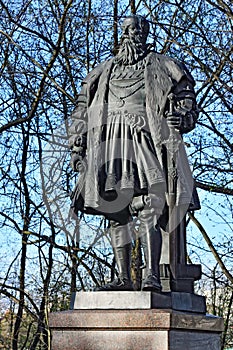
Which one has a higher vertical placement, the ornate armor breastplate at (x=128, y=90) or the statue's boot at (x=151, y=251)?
the ornate armor breastplate at (x=128, y=90)

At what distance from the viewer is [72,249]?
42.7 feet

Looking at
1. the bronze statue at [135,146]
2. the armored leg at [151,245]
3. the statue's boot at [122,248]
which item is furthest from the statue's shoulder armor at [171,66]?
the statue's boot at [122,248]

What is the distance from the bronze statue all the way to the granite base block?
35 cm

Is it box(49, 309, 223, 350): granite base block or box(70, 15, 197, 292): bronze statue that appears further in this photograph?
box(70, 15, 197, 292): bronze statue

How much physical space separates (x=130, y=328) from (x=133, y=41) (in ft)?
7.32

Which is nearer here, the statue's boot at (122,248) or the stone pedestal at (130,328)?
the stone pedestal at (130,328)

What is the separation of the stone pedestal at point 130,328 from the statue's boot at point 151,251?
12 cm

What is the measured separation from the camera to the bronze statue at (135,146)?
5.88 m

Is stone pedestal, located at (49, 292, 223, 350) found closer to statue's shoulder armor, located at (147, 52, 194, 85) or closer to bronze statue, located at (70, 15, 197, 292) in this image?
bronze statue, located at (70, 15, 197, 292)

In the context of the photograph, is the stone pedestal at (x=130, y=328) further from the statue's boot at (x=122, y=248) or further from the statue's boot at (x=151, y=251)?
the statue's boot at (x=122, y=248)

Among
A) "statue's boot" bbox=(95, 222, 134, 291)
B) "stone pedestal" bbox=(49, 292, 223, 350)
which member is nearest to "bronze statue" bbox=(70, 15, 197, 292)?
"statue's boot" bbox=(95, 222, 134, 291)

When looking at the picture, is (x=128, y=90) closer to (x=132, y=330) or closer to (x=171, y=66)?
(x=171, y=66)

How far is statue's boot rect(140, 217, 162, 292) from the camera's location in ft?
18.1

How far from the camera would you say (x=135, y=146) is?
602cm
